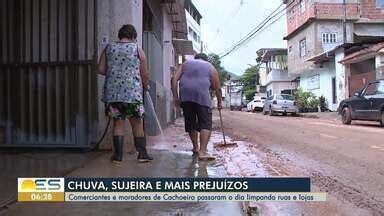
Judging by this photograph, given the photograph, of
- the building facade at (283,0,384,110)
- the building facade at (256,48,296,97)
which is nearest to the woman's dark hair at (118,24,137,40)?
the building facade at (283,0,384,110)

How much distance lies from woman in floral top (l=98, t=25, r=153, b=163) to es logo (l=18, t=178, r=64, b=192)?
195 cm

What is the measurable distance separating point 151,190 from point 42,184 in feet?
3.11

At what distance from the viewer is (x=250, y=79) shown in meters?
74.1

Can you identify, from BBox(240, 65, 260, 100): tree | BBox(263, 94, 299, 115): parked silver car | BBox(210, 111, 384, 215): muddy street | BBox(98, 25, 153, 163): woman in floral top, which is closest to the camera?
BBox(210, 111, 384, 215): muddy street

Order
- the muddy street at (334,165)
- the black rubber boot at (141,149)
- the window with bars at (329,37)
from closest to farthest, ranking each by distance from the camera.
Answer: the muddy street at (334,165)
the black rubber boot at (141,149)
the window with bars at (329,37)

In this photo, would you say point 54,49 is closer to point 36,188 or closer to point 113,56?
point 113,56

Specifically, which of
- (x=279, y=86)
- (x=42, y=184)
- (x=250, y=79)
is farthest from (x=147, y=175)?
(x=250, y=79)

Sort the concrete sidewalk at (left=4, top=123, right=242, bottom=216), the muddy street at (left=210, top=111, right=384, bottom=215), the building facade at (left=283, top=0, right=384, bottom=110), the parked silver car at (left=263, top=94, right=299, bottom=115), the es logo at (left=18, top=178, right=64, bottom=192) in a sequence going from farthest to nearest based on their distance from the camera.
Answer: the building facade at (left=283, top=0, right=384, bottom=110) → the parked silver car at (left=263, top=94, right=299, bottom=115) → the muddy street at (left=210, top=111, right=384, bottom=215) → the es logo at (left=18, top=178, right=64, bottom=192) → the concrete sidewalk at (left=4, top=123, right=242, bottom=216)

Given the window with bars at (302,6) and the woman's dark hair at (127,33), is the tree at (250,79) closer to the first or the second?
the window with bars at (302,6)

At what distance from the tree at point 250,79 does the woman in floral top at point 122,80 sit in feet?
213

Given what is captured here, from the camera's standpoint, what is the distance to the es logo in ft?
14.5

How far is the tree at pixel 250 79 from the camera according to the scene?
237 feet

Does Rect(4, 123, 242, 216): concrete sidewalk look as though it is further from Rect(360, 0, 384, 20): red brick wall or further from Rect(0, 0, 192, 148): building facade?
Rect(360, 0, 384, 20): red brick wall

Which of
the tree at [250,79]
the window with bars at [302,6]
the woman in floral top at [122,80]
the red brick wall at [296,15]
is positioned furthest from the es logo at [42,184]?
the tree at [250,79]
